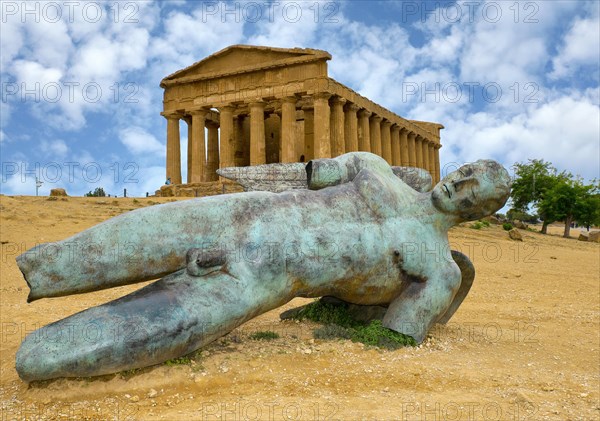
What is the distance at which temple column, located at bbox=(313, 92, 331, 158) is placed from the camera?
26.4 meters

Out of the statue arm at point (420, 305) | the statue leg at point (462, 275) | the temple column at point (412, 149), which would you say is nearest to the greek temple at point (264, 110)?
the temple column at point (412, 149)

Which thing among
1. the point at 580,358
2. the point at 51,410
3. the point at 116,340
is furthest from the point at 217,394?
the point at 580,358

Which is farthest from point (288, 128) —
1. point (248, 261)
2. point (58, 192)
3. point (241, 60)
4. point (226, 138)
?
point (248, 261)

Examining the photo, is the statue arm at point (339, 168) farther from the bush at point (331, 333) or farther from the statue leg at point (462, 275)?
the bush at point (331, 333)

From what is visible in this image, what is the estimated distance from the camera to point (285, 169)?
15.5ft

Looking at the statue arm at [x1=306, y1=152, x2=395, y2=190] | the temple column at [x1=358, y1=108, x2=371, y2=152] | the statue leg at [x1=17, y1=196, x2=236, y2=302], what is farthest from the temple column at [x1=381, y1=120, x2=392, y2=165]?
the statue leg at [x1=17, y1=196, x2=236, y2=302]

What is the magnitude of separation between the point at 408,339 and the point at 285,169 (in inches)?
70.4

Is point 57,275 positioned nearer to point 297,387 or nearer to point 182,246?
point 182,246

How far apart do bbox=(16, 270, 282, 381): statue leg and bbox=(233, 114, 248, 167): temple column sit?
96.4 ft

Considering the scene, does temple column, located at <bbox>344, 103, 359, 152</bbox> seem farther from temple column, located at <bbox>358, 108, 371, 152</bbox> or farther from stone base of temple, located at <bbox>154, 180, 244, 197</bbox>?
Answer: stone base of temple, located at <bbox>154, 180, 244, 197</bbox>

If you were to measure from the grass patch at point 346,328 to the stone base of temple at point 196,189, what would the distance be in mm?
20710

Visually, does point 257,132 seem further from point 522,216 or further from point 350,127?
point 522,216

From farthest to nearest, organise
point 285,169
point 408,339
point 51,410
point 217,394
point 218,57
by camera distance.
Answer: point 218,57, point 285,169, point 408,339, point 217,394, point 51,410

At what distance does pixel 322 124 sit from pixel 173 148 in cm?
990
